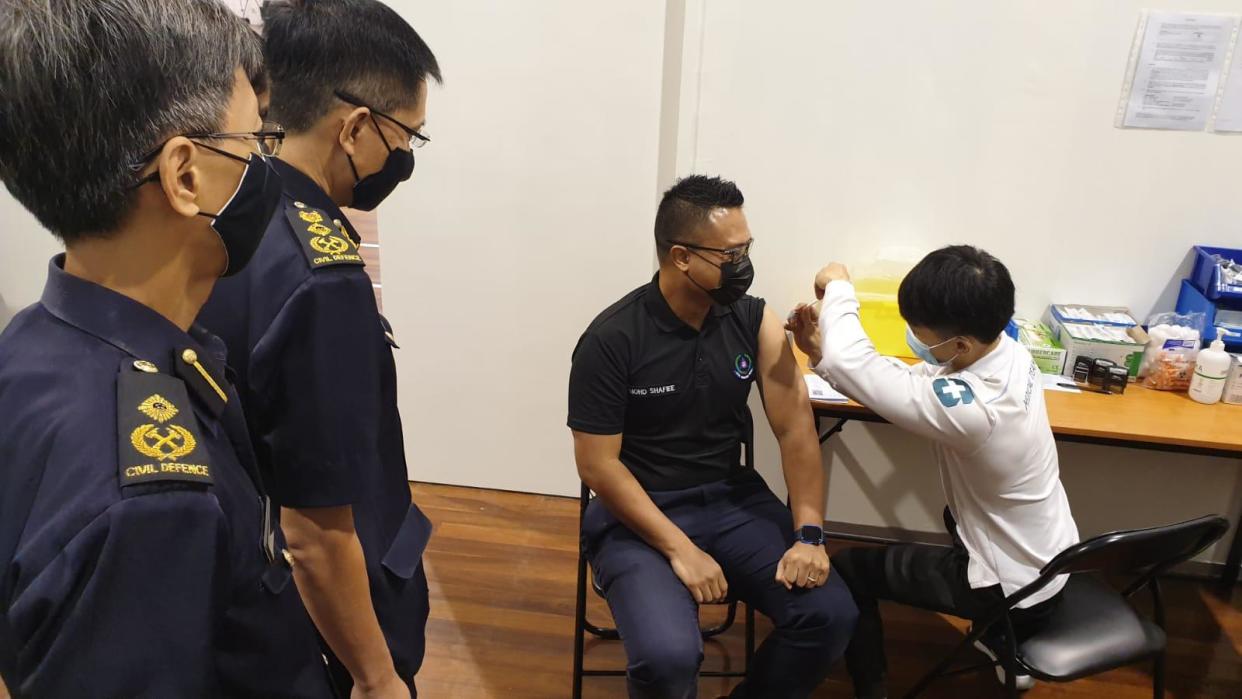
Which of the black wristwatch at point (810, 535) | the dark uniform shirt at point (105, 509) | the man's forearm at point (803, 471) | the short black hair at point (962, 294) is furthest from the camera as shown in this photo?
the man's forearm at point (803, 471)

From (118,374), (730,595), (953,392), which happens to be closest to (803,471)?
(730,595)

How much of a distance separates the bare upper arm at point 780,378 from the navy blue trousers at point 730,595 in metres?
0.20

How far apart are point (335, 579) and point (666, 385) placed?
1053 millimetres

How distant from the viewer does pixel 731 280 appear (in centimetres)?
196

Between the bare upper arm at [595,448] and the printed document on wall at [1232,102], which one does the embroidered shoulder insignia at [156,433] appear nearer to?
the bare upper arm at [595,448]

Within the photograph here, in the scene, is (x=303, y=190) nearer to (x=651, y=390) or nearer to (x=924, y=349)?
(x=651, y=390)

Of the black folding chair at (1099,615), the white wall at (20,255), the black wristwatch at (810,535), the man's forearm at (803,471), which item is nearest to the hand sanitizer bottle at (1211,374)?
the black folding chair at (1099,615)

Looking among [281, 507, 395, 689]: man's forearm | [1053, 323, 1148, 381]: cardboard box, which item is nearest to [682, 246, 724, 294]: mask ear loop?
[281, 507, 395, 689]: man's forearm

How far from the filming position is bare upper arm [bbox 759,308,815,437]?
2.11 meters

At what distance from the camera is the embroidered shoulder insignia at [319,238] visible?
1.07 m

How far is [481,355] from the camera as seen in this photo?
299 cm

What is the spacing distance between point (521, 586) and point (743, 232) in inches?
55.8

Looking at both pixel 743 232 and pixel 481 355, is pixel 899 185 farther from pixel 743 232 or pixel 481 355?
pixel 481 355

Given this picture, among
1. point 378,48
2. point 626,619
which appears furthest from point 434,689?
point 378,48
